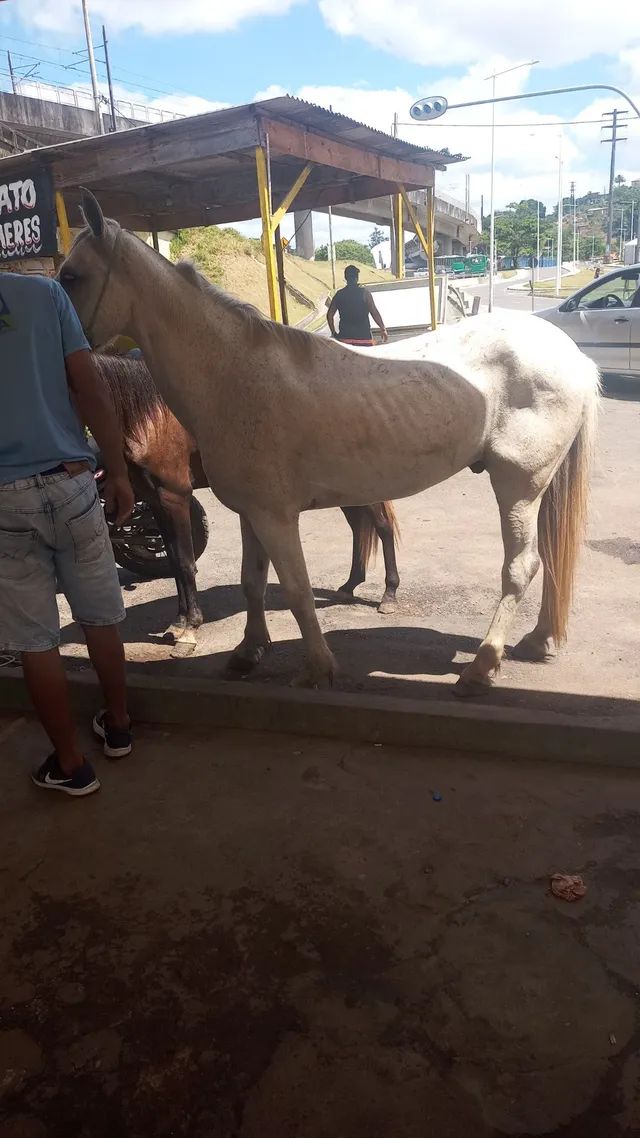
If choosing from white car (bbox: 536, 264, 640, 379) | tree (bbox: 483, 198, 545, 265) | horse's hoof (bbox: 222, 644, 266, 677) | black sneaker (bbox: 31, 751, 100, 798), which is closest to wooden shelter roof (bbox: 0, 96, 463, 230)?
white car (bbox: 536, 264, 640, 379)

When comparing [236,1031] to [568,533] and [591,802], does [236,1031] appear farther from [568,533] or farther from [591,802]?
[568,533]

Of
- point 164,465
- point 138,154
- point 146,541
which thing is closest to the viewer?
point 164,465

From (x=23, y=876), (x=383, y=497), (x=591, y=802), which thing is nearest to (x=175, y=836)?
(x=23, y=876)

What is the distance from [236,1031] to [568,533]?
8.59 ft

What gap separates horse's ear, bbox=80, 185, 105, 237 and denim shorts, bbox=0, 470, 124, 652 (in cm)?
104

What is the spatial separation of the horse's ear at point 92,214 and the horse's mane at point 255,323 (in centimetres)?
34

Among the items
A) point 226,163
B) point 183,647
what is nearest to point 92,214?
point 183,647

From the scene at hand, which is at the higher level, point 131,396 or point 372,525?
point 131,396

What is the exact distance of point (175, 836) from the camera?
2369 mm

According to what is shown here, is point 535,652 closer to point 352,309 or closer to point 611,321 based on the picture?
point 352,309

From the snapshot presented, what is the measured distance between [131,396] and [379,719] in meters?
2.22

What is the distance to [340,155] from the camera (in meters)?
9.05

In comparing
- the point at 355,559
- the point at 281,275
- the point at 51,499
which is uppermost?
the point at 281,275

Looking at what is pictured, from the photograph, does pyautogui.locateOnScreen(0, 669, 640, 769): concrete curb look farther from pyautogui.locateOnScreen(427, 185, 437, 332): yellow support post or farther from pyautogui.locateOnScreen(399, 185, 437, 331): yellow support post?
pyautogui.locateOnScreen(427, 185, 437, 332): yellow support post
